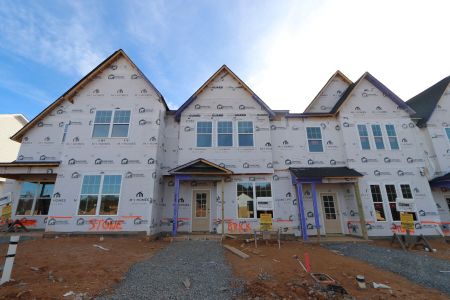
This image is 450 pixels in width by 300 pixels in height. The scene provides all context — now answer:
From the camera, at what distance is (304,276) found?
523 centimetres

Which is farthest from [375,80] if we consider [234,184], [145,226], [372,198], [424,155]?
[145,226]

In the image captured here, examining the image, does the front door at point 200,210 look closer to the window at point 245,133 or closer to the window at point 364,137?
the window at point 245,133

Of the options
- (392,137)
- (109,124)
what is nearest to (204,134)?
(109,124)

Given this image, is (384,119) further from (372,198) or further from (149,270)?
(149,270)

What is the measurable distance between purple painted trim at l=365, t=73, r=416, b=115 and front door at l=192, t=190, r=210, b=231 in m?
13.5

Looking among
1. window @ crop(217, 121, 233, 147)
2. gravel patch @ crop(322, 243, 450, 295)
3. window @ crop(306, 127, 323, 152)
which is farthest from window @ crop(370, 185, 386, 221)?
window @ crop(217, 121, 233, 147)

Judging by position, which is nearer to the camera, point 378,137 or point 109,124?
point 109,124

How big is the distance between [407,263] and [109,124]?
15.4 metres

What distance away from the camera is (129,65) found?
13273 millimetres

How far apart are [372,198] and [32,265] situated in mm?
15333

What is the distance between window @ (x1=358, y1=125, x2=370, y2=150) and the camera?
12.7 meters

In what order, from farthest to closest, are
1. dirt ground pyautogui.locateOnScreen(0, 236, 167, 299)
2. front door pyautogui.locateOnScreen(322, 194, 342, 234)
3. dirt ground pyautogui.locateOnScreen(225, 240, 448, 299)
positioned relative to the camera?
front door pyautogui.locateOnScreen(322, 194, 342, 234)
dirt ground pyautogui.locateOnScreen(225, 240, 448, 299)
dirt ground pyautogui.locateOnScreen(0, 236, 167, 299)

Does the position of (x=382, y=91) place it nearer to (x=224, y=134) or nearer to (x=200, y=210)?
(x=224, y=134)

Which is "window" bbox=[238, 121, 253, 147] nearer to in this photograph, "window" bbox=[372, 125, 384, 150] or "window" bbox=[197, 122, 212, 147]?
"window" bbox=[197, 122, 212, 147]
